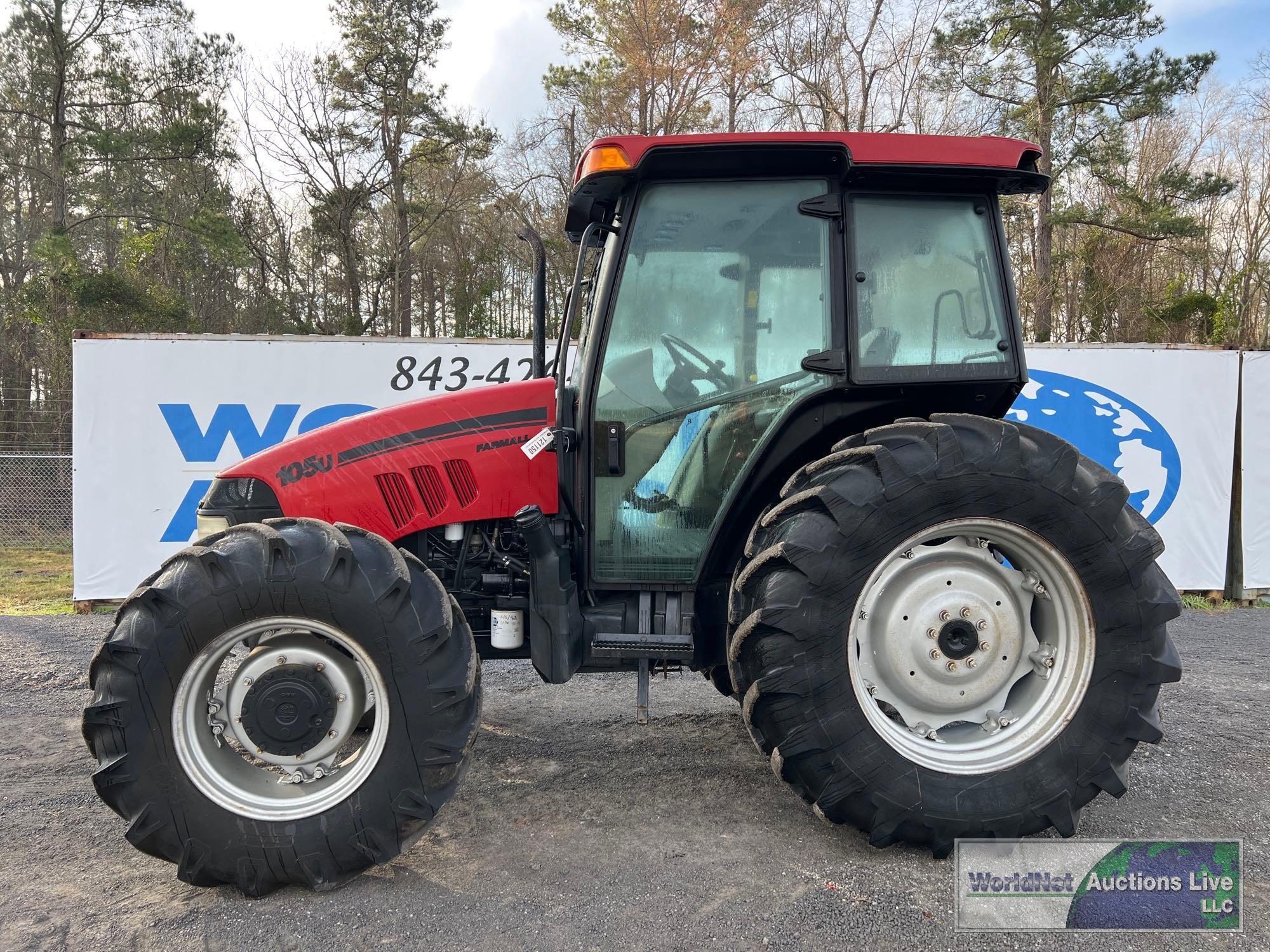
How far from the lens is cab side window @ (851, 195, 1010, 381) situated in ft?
9.15

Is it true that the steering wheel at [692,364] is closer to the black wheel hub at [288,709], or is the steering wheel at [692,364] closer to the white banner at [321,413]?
the black wheel hub at [288,709]

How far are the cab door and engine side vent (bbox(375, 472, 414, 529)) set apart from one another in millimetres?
745

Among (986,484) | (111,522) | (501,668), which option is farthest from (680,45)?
(986,484)

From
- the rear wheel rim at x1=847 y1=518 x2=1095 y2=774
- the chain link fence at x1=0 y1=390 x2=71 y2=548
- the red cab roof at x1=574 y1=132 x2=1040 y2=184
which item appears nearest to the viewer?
the rear wheel rim at x1=847 y1=518 x2=1095 y2=774

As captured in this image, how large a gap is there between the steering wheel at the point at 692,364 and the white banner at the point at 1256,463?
705 centimetres

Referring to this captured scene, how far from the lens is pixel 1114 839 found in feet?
8.64

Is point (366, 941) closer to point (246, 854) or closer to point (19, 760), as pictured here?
point (246, 854)

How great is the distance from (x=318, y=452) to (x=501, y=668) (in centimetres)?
238

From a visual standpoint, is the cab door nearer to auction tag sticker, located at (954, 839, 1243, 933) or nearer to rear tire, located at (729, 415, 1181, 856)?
rear tire, located at (729, 415, 1181, 856)

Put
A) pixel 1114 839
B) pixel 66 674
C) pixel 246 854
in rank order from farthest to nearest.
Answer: pixel 66 674
pixel 1114 839
pixel 246 854

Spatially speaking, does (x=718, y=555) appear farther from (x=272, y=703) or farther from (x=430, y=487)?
(x=272, y=703)

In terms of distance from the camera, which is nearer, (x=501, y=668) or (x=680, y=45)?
(x=501, y=668)

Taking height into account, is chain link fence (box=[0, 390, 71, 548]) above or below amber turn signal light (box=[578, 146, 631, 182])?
below

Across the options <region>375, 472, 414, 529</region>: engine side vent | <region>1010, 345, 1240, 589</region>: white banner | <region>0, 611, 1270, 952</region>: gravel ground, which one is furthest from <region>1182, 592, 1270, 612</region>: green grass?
<region>375, 472, 414, 529</region>: engine side vent
